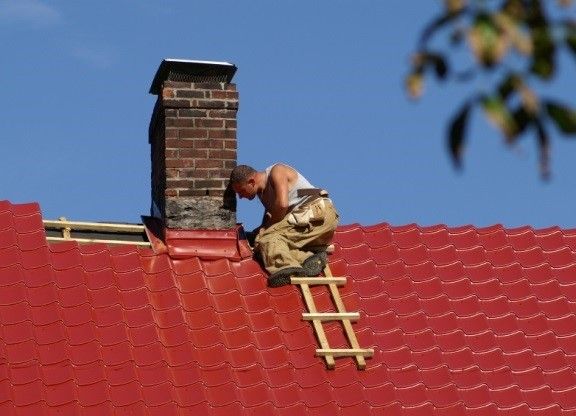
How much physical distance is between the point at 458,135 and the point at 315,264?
8.39 metres

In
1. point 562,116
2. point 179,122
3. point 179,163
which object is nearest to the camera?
point 562,116

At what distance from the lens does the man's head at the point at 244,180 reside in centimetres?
1119

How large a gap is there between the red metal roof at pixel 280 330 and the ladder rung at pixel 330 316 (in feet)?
0.29

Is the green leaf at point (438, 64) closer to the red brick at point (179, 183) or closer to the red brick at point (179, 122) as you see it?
the red brick at point (179, 183)

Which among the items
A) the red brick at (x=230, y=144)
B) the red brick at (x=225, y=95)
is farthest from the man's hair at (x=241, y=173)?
the red brick at (x=225, y=95)

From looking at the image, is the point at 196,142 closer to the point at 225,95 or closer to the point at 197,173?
the point at 197,173

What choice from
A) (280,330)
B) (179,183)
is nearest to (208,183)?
(179,183)

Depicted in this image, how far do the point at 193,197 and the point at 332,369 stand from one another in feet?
7.56

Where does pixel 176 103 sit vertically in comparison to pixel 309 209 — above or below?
above

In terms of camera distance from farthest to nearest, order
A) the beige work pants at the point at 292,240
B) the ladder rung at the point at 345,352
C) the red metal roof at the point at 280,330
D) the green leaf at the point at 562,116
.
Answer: the beige work pants at the point at 292,240, the ladder rung at the point at 345,352, the red metal roof at the point at 280,330, the green leaf at the point at 562,116

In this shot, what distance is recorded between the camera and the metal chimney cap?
11.7 m

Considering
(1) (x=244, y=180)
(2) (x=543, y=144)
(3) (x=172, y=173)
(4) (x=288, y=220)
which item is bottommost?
(2) (x=543, y=144)

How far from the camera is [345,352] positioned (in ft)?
32.8

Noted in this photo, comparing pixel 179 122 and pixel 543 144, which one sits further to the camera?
pixel 179 122
